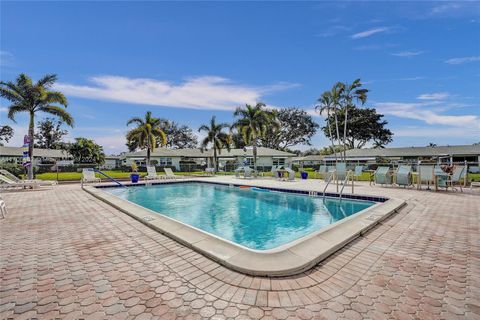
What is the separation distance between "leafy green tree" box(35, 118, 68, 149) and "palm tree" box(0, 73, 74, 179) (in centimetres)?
4484

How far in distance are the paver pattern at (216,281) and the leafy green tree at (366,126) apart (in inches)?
1884

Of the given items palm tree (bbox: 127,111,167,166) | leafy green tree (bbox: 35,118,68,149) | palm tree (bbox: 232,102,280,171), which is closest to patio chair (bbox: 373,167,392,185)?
palm tree (bbox: 232,102,280,171)

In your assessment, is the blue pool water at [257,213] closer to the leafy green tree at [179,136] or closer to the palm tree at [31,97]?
the palm tree at [31,97]

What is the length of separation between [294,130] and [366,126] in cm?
1517

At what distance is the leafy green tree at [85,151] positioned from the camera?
3859 centimetres

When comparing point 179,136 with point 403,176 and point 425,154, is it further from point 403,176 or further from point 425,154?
point 403,176

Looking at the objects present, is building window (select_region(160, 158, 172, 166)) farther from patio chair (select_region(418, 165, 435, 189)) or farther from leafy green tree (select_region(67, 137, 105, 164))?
patio chair (select_region(418, 165, 435, 189))

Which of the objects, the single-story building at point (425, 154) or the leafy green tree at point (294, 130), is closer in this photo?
the single-story building at point (425, 154)

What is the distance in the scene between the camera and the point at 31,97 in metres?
15.3

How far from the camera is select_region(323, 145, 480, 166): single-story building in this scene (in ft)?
101

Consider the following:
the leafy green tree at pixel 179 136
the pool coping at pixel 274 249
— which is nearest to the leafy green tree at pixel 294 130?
the leafy green tree at pixel 179 136

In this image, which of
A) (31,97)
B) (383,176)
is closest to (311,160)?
(383,176)

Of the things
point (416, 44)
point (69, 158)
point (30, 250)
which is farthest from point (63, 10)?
point (69, 158)

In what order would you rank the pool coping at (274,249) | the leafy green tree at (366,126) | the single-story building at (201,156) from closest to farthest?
the pool coping at (274,249) → the single-story building at (201,156) → the leafy green tree at (366,126)
